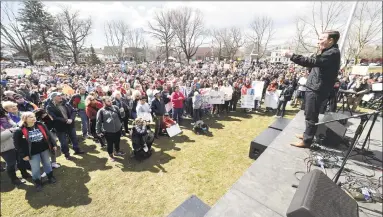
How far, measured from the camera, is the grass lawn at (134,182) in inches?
164

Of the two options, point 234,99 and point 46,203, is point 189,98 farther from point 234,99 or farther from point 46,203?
point 46,203

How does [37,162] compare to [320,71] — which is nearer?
[320,71]

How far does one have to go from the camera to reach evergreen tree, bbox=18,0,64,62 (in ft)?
130

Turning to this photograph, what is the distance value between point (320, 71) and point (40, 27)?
178 ft

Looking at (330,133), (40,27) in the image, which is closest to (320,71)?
(330,133)

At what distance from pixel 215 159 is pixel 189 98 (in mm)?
4455

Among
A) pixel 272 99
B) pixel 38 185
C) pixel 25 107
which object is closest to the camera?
pixel 38 185

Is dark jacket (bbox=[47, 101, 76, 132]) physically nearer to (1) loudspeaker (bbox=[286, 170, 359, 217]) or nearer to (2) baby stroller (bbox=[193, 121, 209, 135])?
(2) baby stroller (bbox=[193, 121, 209, 135])

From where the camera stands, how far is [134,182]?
198 inches

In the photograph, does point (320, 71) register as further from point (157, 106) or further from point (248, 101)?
point (248, 101)

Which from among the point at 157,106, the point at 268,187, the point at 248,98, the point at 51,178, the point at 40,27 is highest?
the point at 40,27

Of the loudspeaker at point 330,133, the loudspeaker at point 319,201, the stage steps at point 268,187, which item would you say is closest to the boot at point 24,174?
the stage steps at point 268,187

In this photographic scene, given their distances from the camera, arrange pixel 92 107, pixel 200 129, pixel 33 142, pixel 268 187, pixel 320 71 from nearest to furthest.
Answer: pixel 268 187 < pixel 320 71 < pixel 33 142 < pixel 92 107 < pixel 200 129

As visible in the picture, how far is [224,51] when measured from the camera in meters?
62.1
